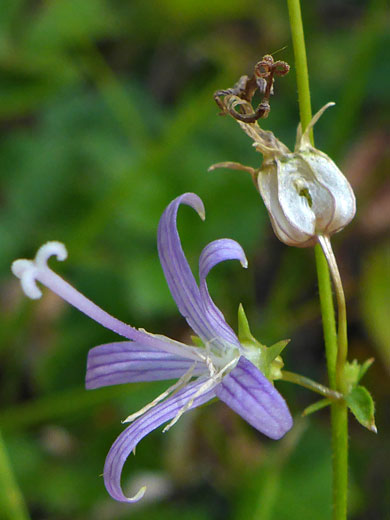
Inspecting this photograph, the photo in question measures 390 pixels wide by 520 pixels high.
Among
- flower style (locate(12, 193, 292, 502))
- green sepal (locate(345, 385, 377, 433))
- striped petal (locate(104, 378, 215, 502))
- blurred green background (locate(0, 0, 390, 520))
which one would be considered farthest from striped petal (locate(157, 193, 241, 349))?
blurred green background (locate(0, 0, 390, 520))

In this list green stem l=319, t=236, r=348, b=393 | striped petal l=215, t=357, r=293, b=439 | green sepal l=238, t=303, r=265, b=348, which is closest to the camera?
striped petal l=215, t=357, r=293, b=439

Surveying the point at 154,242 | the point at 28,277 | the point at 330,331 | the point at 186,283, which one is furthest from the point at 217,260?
the point at 154,242

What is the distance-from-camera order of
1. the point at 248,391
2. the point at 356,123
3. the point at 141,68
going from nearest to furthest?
1. the point at 248,391
2. the point at 356,123
3. the point at 141,68

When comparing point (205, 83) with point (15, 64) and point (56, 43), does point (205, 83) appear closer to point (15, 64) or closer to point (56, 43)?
point (56, 43)

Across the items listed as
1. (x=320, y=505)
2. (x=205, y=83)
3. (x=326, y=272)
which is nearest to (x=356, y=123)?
(x=205, y=83)

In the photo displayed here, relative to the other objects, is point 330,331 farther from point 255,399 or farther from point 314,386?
point 255,399

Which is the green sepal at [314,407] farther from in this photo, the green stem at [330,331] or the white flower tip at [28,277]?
A: the white flower tip at [28,277]

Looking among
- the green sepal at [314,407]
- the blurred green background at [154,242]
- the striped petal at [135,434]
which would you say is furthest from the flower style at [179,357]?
the blurred green background at [154,242]

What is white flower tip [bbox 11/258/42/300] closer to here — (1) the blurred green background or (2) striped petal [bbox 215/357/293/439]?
(2) striped petal [bbox 215/357/293/439]
